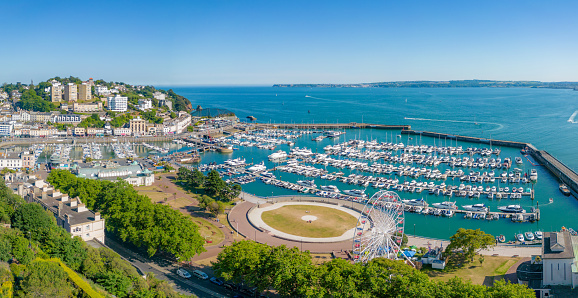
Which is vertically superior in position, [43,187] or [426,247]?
[43,187]

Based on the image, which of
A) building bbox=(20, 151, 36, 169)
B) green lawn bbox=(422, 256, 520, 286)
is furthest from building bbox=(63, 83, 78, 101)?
green lawn bbox=(422, 256, 520, 286)

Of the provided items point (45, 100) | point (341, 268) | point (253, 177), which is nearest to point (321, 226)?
point (341, 268)

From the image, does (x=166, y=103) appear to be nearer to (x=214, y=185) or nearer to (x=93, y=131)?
(x=93, y=131)

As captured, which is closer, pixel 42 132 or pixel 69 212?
pixel 69 212

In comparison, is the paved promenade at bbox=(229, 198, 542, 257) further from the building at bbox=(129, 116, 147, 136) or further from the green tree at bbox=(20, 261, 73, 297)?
the building at bbox=(129, 116, 147, 136)

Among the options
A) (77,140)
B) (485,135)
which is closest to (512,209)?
(485,135)

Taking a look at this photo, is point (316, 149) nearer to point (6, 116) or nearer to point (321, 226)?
point (321, 226)
